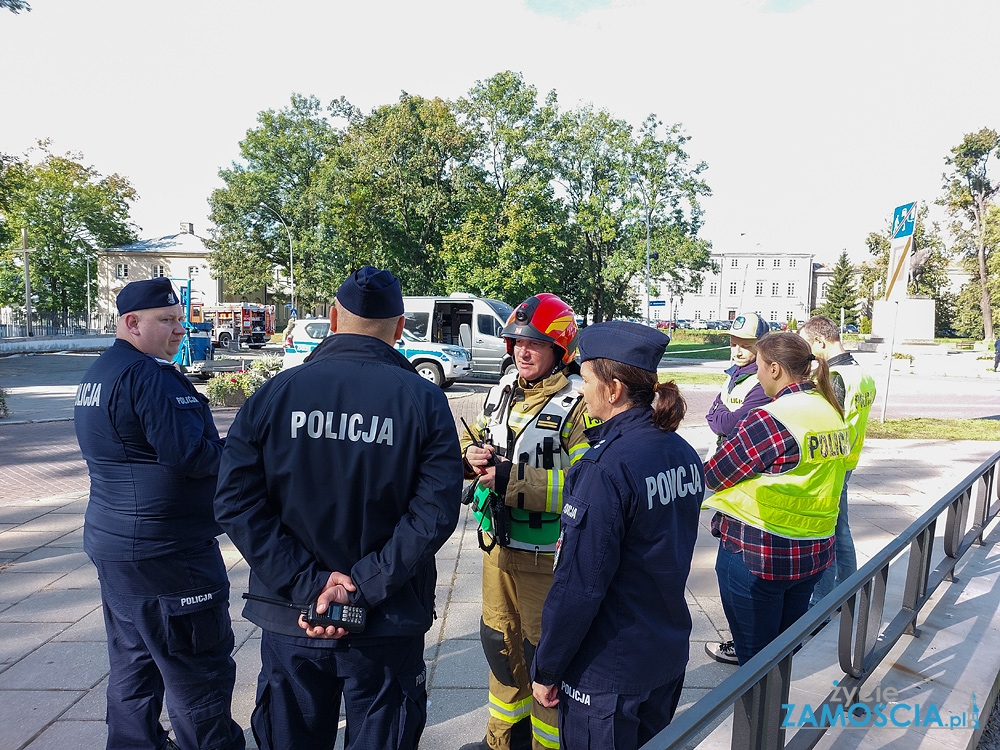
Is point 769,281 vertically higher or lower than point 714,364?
higher

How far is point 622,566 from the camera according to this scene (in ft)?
6.27

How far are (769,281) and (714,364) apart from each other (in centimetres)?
8308

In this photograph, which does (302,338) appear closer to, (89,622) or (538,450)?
(89,622)

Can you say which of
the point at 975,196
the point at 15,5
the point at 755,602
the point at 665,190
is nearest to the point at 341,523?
the point at 755,602

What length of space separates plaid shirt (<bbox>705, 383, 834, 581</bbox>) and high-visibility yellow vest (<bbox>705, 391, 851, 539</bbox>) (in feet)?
0.10

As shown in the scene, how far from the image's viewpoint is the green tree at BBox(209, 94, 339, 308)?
48656 mm

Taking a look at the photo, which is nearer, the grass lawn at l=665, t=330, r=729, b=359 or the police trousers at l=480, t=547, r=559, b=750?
the police trousers at l=480, t=547, r=559, b=750

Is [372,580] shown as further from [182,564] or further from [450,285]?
[450,285]

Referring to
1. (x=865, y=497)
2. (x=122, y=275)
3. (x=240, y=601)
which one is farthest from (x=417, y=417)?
(x=122, y=275)

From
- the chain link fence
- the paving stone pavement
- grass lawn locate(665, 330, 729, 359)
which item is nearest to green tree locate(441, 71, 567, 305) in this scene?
grass lawn locate(665, 330, 729, 359)

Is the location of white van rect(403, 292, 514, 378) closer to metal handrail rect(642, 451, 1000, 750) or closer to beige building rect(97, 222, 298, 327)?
metal handrail rect(642, 451, 1000, 750)

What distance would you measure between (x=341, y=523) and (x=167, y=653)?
1.15 metres

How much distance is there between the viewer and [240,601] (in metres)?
4.57

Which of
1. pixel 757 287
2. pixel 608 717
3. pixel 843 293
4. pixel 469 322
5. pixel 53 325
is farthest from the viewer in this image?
pixel 757 287
